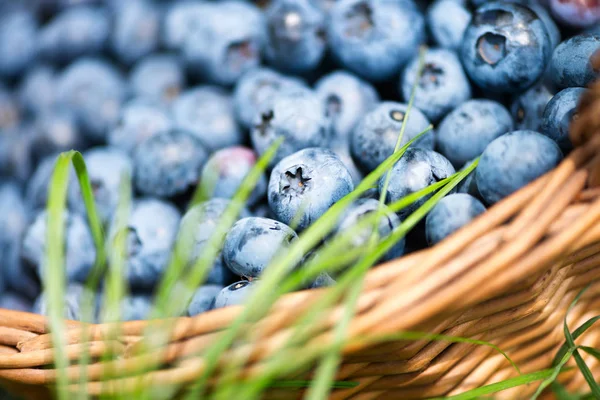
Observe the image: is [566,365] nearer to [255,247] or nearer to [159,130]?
[255,247]

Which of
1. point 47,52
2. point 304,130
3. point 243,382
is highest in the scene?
point 47,52

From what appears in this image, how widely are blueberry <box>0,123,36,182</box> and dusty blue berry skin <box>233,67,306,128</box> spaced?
48cm

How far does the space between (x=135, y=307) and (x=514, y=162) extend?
→ 1.97 feet

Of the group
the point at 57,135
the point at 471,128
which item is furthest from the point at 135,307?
the point at 471,128

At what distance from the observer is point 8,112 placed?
1.37m

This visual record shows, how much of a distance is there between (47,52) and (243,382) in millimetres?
1070

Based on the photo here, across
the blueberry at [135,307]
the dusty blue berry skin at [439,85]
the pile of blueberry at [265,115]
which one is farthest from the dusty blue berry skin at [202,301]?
the dusty blue berry skin at [439,85]

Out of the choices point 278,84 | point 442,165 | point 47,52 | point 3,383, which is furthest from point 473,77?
point 47,52

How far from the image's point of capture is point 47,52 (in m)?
1.33

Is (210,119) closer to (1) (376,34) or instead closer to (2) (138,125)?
(2) (138,125)

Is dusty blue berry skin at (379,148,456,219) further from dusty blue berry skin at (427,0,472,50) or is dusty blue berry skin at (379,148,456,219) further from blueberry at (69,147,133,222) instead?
blueberry at (69,147,133,222)

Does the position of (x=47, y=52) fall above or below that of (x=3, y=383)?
above

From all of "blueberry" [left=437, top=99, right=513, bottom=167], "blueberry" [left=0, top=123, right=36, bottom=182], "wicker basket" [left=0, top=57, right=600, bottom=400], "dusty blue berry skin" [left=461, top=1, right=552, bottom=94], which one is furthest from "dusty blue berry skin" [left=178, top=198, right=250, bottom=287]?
"blueberry" [left=0, top=123, right=36, bottom=182]

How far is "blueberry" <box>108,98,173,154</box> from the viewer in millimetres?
1116
